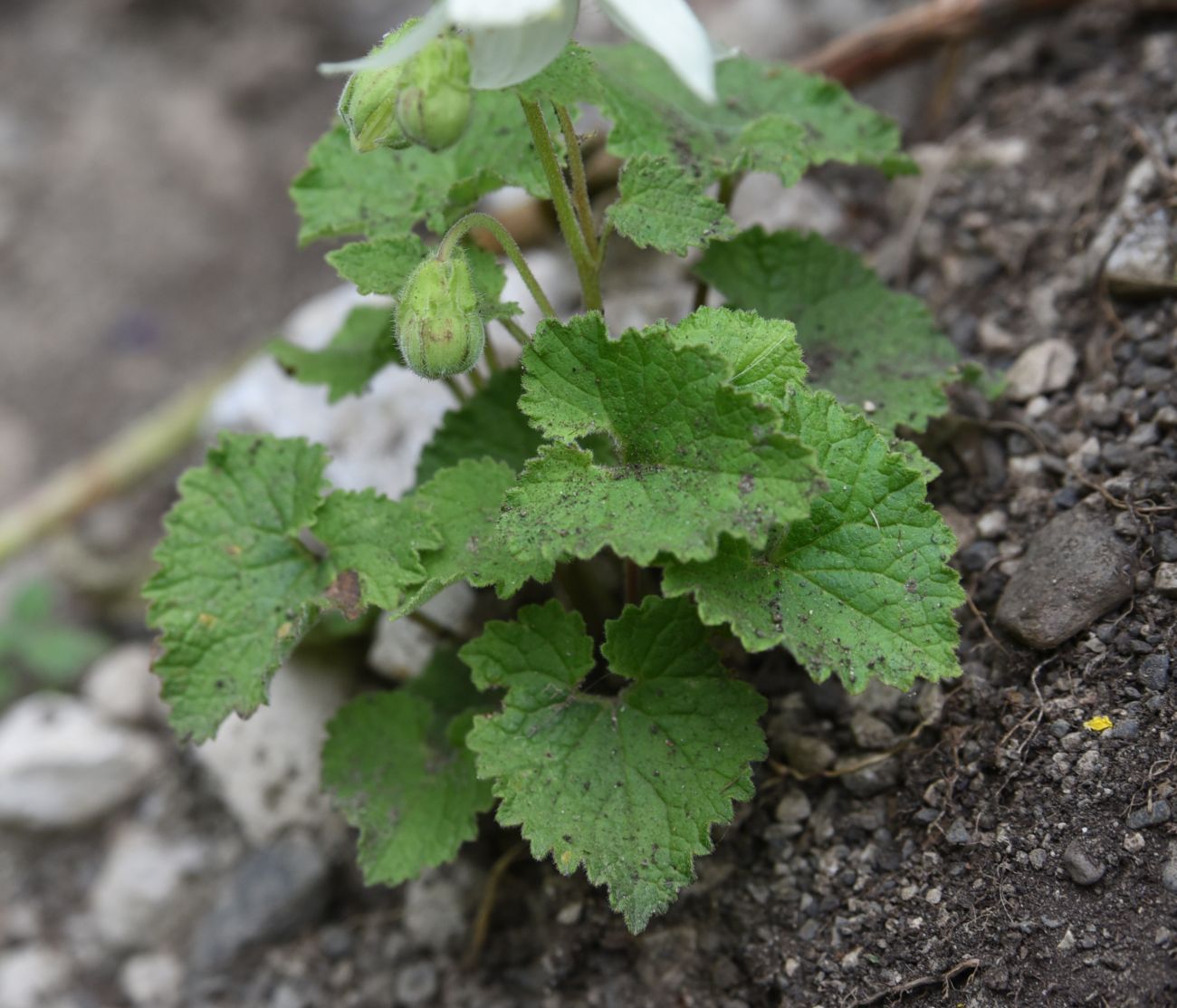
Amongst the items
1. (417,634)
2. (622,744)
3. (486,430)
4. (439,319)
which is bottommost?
(417,634)

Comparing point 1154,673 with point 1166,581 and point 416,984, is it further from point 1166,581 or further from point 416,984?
point 416,984

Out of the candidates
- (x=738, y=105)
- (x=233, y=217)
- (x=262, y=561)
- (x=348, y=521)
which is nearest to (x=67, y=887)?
(x=262, y=561)

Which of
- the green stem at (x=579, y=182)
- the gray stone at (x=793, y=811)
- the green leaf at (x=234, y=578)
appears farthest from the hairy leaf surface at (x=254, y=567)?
the gray stone at (x=793, y=811)

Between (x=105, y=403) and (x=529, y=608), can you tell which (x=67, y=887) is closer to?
(x=529, y=608)

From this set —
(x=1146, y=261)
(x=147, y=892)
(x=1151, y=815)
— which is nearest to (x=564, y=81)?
(x=1146, y=261)

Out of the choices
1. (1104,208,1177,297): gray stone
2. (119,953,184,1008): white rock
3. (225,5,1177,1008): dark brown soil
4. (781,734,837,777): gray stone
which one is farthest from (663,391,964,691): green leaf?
(119,953,184,1008): white rock

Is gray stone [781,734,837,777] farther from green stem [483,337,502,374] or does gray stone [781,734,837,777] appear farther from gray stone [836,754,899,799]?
green stem [483,337,502,374]
